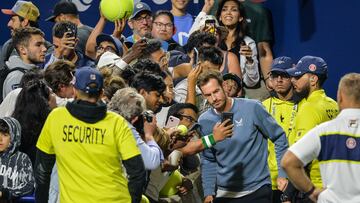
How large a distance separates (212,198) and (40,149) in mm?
2231

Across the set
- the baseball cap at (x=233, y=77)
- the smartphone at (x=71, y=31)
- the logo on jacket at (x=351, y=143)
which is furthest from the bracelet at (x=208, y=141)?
the smartphone at (x=71, y=31)

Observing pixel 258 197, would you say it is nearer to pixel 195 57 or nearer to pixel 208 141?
pixel 208 141

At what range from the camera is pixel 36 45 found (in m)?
10.6

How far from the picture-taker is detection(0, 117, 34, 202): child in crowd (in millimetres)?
8695

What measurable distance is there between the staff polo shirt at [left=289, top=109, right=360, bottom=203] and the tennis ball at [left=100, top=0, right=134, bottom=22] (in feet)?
16.1

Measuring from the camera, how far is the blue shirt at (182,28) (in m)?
12.9

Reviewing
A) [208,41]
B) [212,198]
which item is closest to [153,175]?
[212,198]

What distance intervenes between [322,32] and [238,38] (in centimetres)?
153

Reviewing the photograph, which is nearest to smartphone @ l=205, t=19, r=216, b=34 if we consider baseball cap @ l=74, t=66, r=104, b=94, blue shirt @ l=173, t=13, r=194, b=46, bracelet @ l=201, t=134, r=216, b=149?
blue shirt @ l=173, t=13, r=194, b=46

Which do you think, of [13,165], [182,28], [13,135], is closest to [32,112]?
[13,135]

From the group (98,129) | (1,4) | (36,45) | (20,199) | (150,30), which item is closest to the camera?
(98,129)

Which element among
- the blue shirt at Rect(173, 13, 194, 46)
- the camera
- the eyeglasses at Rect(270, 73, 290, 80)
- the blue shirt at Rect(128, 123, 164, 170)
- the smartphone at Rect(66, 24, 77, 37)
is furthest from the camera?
the blue shirt at Rect(173, 13, 194, 46)

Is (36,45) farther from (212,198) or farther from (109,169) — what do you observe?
(109,169)

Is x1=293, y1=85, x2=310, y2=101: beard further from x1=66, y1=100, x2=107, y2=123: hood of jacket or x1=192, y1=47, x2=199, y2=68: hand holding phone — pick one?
x1=66, y1=100, x2=107, y2=123: hood of jacket
